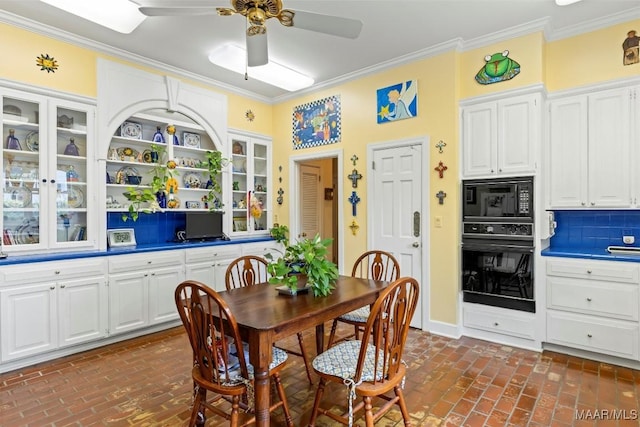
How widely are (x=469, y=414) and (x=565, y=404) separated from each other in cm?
70

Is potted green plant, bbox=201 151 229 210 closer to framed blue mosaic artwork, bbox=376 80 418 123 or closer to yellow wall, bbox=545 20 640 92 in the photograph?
framed blue mosaic artwork, bbox=376 80 418 123

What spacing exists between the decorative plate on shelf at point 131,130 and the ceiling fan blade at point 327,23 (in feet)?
8.63

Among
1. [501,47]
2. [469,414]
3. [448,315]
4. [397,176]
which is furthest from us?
[397,176]

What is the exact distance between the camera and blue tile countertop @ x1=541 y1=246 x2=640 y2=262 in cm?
296

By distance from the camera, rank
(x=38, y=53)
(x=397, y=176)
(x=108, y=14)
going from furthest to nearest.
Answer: (x=397, y=176)
(x=38, y=53)
(x=108, y=14)

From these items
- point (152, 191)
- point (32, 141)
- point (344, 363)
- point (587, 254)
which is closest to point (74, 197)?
point (32, 141)

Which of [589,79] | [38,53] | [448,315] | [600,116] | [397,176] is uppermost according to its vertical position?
[38,53]

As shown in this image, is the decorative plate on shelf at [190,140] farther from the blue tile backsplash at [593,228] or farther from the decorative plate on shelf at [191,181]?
the blue tile backsplash at [593,228]

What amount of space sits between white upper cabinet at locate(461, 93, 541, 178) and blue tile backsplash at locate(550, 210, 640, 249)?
2.74ft

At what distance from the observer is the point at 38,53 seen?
3.26 m

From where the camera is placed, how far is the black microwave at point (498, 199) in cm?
329

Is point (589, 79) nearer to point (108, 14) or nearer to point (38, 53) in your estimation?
point (108, 14)

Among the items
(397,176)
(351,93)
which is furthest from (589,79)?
(351,93)

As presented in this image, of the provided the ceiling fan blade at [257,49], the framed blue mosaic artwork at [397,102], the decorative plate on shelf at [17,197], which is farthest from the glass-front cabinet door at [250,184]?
the ceiling fan blade at [257,49]
